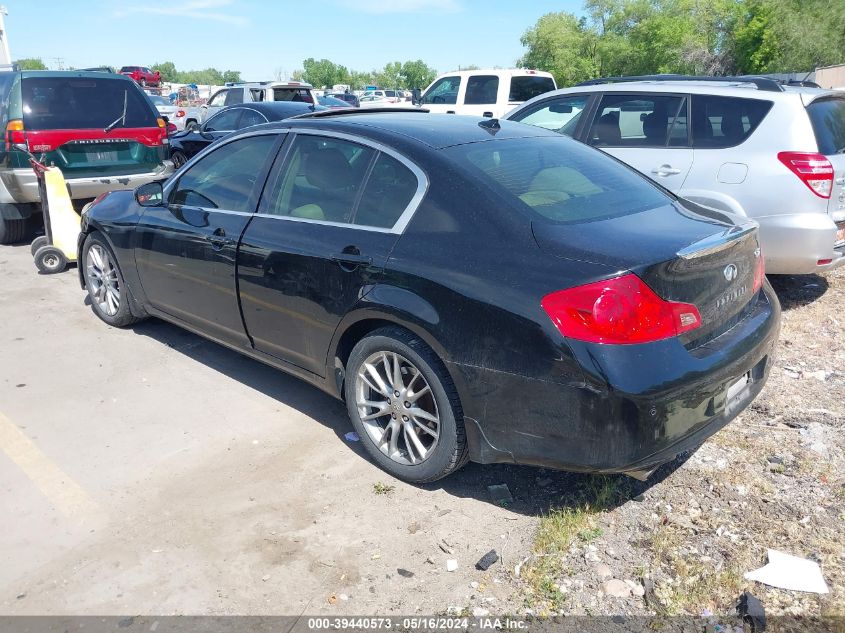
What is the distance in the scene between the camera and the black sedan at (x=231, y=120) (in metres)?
12.1

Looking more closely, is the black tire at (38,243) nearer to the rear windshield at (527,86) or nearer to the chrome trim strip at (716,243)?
the chrome trim strip at (716,243)

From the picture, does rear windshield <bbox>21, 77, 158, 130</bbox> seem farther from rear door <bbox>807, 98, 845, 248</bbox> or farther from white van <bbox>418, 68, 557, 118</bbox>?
rear door <bbox>807, 98, 845, 248</bbox>

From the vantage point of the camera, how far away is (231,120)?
1281 cm

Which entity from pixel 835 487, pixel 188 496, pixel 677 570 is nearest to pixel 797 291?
pixel 835 487

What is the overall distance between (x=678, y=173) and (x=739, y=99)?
2.42 ft

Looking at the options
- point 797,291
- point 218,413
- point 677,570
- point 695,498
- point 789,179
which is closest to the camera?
point 677,570

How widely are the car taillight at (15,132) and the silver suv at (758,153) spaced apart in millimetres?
6245

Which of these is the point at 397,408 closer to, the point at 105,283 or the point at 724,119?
the point at 105,283

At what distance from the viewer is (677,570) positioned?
2838mm

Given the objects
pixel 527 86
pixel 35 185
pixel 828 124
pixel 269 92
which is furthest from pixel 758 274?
pixel 269 92

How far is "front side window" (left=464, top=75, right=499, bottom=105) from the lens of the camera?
551 inches

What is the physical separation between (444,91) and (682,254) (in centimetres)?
1267

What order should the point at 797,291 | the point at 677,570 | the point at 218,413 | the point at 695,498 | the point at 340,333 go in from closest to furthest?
the point at 677,570, the point at 695,498, the point at 340,333, the point at 218,413, the point at 797,291

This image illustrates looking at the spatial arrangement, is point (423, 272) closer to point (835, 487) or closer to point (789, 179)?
point (835, 487)
